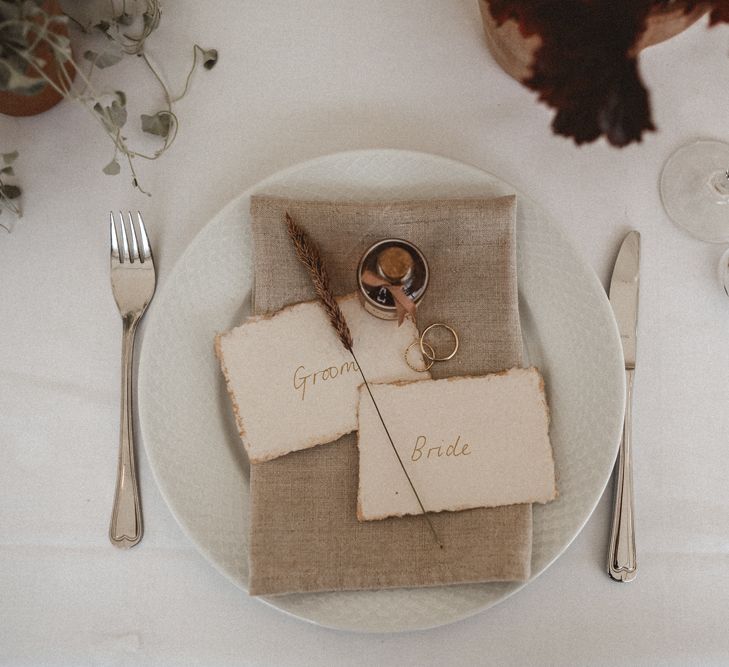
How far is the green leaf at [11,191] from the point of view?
739mm

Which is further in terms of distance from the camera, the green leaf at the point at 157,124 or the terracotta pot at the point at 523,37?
the green leaf at the point at 157,124

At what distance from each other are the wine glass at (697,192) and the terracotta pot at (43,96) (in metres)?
0.72

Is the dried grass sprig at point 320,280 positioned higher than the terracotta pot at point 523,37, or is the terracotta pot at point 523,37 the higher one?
the terracotta pot at point 523,37

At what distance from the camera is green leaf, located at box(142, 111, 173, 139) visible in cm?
74

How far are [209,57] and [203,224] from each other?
0.21 meters

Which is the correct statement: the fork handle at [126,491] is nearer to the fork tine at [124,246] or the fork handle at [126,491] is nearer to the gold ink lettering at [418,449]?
the fork tine at [124,246]

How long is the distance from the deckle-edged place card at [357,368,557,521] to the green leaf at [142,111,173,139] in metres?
0.40

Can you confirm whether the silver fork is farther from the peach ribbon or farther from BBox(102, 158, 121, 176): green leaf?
the peach ribbon

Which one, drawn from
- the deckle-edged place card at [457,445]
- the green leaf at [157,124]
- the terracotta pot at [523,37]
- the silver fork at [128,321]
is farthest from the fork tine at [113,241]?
the terracotta pot at [523,37]

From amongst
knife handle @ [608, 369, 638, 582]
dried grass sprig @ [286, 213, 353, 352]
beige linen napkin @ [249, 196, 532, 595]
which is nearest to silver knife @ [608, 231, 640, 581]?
knife handle @ [608, 369, 638, 582]

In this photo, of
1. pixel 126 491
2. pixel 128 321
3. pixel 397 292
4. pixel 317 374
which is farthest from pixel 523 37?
pixel 126 491

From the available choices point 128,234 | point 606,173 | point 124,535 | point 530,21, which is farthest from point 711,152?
point 124,535

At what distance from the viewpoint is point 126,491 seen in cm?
71

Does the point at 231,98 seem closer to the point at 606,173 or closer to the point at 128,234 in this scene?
the point at 128,234
